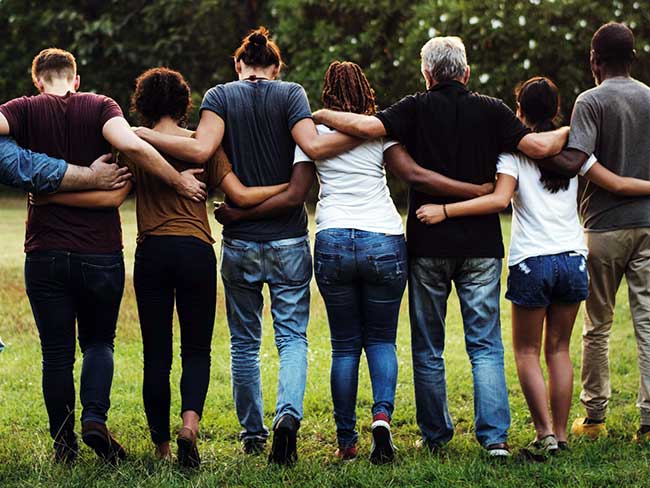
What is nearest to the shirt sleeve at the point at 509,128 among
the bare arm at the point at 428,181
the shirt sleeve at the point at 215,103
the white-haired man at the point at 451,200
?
the white-haired man at the point at 451,200

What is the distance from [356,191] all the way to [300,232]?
0.37 metres

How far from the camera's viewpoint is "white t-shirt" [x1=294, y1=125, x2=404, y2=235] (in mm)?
5051

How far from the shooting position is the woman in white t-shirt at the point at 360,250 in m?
5.03

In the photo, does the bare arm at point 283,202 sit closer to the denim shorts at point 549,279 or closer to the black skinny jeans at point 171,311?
the black skinny jeans at point 171,311

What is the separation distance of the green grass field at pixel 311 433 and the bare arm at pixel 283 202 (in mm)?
1255

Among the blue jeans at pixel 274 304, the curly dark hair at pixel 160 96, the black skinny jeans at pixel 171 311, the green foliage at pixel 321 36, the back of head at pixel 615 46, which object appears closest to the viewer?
the black skinny jeans at pixel 171 311

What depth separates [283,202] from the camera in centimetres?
506

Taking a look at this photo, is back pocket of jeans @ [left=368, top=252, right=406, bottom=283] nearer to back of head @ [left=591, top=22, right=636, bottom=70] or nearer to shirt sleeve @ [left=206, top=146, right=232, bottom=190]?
shirt sleeve @ [left=206, top=146, right=232, bottom=190]

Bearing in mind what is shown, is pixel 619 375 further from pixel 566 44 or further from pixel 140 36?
pixel 140 36

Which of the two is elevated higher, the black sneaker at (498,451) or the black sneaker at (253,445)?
the black sneaker at (498,451)

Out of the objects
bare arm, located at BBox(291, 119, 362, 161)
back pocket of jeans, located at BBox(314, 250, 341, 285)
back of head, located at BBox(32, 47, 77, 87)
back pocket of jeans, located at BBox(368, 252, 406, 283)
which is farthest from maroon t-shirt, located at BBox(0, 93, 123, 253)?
back pocket of jeans, located at BBox(368, 252, 406, 283)

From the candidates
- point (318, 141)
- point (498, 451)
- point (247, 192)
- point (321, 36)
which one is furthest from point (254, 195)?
point (321, 36)

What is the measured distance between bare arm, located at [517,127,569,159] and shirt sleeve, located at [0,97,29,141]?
2.49 meters

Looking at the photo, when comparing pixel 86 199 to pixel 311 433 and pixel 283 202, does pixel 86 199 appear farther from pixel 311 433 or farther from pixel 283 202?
pixel 311 433
